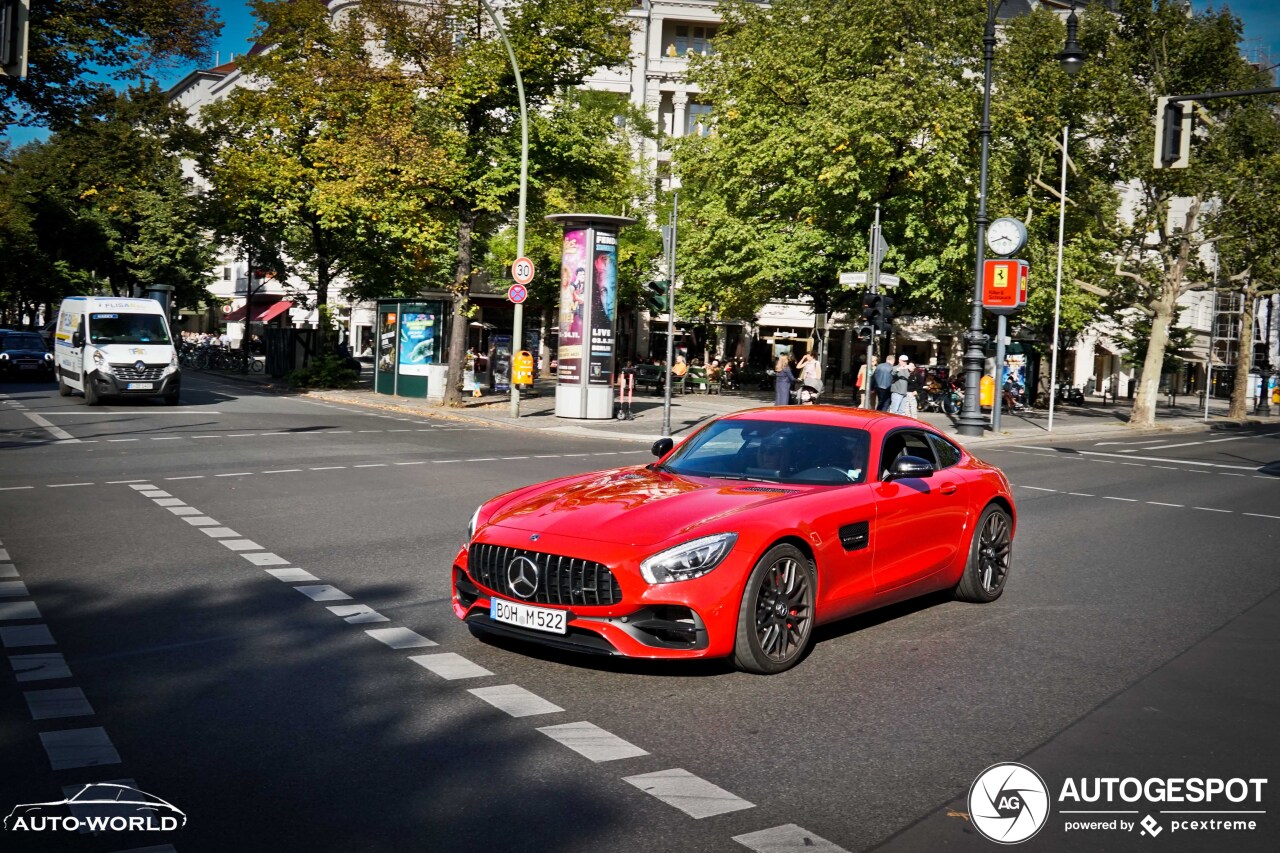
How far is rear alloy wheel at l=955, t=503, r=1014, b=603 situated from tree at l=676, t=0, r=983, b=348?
2705 centimetres

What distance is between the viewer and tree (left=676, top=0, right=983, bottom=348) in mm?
34875

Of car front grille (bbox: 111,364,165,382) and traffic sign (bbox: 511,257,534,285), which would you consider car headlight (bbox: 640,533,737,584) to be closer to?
traffic sign (bbox: 511,257,534,285)

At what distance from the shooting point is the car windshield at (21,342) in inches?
1475

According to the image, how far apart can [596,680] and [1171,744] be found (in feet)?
8.82

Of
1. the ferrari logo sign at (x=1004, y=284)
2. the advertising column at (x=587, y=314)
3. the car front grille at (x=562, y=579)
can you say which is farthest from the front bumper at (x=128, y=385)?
the car front grille at (x=562, y=579)

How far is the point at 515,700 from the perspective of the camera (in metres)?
5.64

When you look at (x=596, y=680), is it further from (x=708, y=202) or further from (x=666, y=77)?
(x=666, y=77)

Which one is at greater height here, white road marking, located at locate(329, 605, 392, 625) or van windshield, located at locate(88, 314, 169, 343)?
van windshield, located at locate(88, 314, 169, 343)

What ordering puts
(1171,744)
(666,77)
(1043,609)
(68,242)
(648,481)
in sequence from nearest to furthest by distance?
(1171,744), (648,481), (1043,609), (68,242), (666,77)

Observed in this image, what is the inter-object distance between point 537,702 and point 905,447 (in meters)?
3.34

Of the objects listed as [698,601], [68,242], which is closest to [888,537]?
[698,601]

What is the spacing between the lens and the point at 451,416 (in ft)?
93.8

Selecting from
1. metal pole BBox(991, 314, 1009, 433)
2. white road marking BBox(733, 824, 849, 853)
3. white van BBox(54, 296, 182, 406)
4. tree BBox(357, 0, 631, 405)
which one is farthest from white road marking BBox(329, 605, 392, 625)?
metal pole BBox(991, 314, 1009, 433)

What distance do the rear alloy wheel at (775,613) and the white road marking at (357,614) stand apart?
7.72 feet
